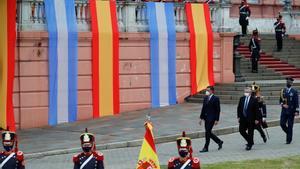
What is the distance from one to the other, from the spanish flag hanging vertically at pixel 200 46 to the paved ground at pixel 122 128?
1.39 metres

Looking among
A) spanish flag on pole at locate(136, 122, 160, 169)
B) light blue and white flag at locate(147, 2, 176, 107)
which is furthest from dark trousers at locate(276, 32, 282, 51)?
spanish flag on pole at locate(136, 122, 160, 169)

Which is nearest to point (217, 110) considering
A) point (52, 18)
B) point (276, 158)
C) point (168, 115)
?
point (276, 158)

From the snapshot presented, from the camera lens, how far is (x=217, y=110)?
18.9 m

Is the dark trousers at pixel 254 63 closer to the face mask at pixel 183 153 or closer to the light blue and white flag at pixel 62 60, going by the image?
the light blue and white flag at pixel 62 60

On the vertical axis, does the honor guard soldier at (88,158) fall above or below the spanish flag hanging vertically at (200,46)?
below

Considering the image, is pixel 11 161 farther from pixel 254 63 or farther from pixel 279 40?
pixel 279 40

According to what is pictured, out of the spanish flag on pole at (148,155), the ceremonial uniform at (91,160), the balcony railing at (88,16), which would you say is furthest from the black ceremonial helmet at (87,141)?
the balcony railing at (88,16)

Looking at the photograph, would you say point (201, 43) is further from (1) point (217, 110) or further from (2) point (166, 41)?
(1) point (217, 110)

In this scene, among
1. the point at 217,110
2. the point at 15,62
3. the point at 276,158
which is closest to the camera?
the point at 276,158

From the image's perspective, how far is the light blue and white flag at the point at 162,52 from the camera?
26297 mm

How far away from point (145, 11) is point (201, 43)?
255 centimetres

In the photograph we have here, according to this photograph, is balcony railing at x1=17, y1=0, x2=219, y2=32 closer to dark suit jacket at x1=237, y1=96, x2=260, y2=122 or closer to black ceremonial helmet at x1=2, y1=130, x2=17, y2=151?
dark suit jacket at x1=237, y1=96, x2=260, y2=122

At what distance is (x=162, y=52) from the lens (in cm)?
2647

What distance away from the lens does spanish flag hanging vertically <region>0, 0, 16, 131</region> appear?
22781mm
